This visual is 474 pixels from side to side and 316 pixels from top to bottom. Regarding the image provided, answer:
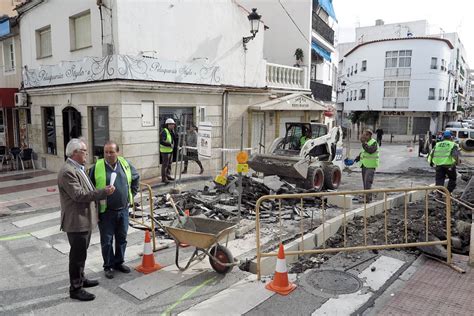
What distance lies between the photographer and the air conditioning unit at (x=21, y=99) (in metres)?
14.8

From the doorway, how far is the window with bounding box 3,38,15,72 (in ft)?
18.0

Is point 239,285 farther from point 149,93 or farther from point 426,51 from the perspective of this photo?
point 426,51

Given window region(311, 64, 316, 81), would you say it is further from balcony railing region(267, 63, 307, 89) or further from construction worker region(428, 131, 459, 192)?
construction worker region(428, 131, 459, 192)

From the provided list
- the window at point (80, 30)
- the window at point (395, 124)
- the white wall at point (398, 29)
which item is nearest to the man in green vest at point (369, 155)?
the window at point (80, 30)

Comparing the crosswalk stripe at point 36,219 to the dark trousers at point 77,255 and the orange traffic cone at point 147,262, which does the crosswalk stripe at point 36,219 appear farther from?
the dark trousers at point 77,255

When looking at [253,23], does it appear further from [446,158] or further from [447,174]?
[447,174]

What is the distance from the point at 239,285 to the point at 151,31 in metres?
8.91

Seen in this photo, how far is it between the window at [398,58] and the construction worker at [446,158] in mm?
35224

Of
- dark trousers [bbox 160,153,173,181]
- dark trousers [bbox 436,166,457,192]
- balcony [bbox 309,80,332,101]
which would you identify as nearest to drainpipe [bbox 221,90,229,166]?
dark trousers [bbox 160,153,173,181]

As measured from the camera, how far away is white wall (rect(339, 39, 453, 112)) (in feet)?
131

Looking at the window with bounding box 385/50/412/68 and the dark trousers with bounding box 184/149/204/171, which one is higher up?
the window with bounding box 385/50/412/68

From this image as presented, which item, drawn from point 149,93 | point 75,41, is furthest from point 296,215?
point 75,41

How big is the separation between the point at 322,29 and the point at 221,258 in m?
21.1

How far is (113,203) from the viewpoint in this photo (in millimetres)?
4934
